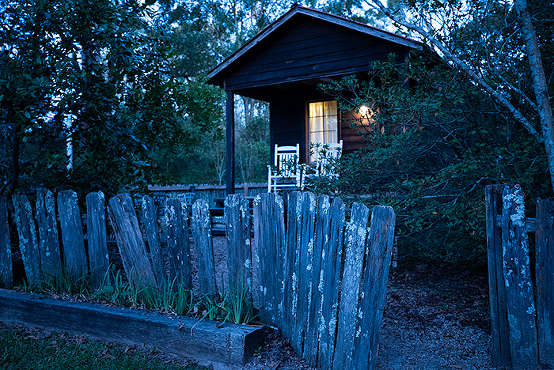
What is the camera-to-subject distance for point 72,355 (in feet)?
12.0

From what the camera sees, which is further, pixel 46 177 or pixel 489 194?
pixel 46 177

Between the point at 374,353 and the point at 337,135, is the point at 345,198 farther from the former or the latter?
the point at 337,135

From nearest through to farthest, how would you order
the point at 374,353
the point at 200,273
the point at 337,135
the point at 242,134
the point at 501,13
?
the point at 374,353 < the point at 200,273 < the point at 501,13 < the point at 337,135 < the point at 242,134

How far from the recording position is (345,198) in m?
4.91

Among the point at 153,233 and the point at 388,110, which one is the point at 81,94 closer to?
the point at 153,233

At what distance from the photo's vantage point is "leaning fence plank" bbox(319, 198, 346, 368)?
3150 mm

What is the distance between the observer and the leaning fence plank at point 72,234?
4535 millimetres

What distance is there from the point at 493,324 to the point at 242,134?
28.5 meters

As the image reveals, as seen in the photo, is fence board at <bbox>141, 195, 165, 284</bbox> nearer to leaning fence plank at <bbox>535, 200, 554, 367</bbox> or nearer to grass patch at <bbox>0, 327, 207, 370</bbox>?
grass patch at <bbox>0, 327, 207, 370</bbox>

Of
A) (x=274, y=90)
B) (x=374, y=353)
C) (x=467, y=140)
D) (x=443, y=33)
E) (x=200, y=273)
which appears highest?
(x=274, y=90)

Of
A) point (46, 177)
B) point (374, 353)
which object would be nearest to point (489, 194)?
point (374, 353)

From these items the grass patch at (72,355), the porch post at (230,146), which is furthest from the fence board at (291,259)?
the porch post at (230,146)

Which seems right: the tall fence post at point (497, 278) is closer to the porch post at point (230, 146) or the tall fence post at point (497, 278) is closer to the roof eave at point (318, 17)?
the roof eave at point (318, 17)

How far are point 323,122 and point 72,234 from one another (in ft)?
29.2
